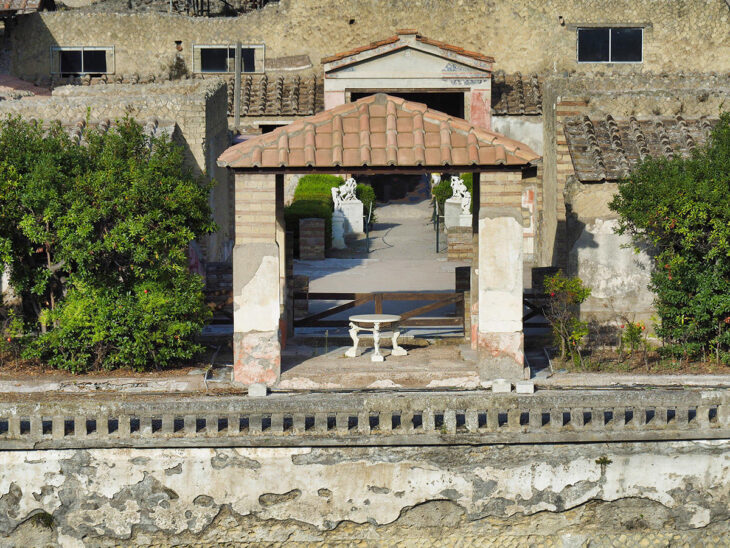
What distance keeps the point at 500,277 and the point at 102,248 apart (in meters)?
4.33

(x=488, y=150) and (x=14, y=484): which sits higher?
(x=488, y=150)

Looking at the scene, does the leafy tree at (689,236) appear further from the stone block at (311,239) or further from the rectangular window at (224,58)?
the rectangular window at (224,58)

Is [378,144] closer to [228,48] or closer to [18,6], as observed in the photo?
[228,48]

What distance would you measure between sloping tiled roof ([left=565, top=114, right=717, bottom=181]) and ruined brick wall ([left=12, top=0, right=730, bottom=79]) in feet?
62.7

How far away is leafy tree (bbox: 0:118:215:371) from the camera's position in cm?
1488

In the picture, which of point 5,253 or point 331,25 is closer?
point 5,253

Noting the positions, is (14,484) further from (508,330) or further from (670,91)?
(670,91)

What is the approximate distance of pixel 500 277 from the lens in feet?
48.1

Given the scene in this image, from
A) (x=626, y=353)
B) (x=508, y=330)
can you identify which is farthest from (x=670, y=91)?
(x=508, y=330)

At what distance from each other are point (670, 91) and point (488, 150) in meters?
5.98

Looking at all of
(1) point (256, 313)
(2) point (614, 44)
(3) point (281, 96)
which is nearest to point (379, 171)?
(1) point (256, 313)

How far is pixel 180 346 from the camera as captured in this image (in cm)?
1548

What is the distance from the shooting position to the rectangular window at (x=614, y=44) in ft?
125

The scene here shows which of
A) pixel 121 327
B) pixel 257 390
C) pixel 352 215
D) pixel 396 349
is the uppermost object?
pixel 352 215
